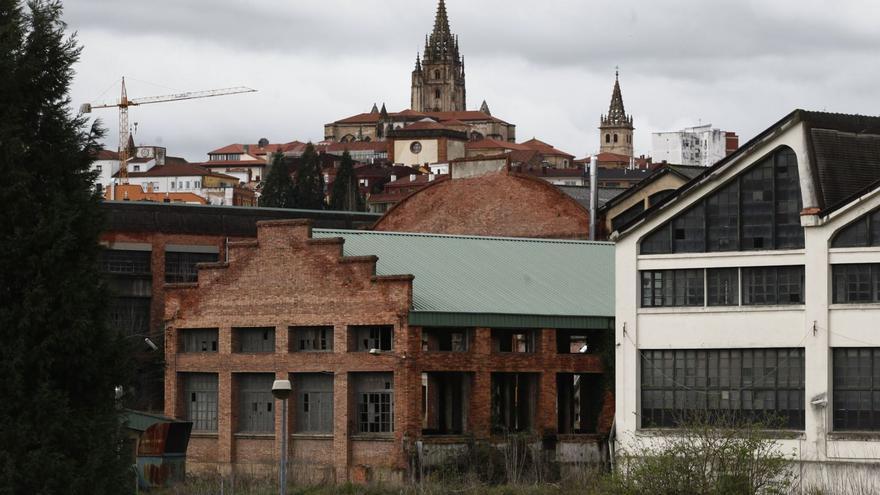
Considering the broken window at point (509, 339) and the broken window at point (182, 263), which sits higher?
the broken window at point (182, 263)

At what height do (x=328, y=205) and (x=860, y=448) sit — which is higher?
(x=328, y=205)

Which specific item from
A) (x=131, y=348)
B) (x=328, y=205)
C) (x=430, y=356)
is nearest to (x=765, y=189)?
(x=430, y=356)

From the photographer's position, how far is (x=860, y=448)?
46500 mm

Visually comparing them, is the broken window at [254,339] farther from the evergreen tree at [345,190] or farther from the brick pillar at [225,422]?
the evergreen tree at [345,190]

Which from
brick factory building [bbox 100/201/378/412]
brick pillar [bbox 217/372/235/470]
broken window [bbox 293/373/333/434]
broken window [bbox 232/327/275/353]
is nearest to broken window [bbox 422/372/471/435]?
broken window [bbox 293/373/333/434]

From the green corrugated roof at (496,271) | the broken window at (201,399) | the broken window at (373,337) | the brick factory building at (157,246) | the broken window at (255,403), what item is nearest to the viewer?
the broken window at (373,337)

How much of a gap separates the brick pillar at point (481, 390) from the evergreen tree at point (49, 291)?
29.1m

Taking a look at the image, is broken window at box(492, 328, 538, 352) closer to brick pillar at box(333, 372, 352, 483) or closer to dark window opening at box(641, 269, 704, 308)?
brick pillar at box(333, 372, 352, 483)

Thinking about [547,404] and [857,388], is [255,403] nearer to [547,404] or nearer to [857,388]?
[547,404]

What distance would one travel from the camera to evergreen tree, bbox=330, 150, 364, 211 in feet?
557

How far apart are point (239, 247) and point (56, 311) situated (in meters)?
33.3

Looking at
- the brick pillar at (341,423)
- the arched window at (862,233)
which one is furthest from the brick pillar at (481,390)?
the arched window at (862,233)

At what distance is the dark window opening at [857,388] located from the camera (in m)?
46.6

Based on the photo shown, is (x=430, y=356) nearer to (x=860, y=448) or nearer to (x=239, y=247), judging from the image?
(x=239, y=247)
